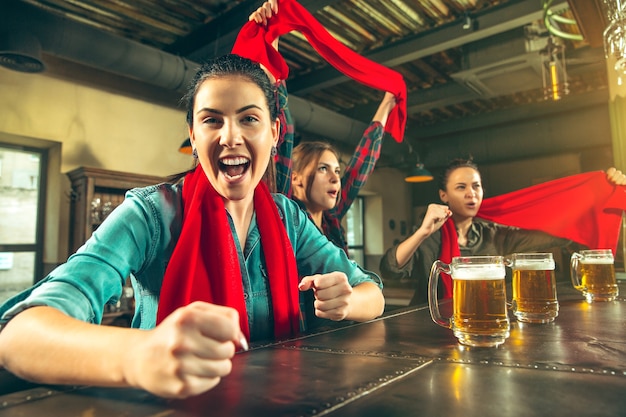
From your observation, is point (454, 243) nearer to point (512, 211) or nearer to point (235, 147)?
point (512, 211)

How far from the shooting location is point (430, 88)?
20.5 feet

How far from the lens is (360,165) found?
2.73 meters

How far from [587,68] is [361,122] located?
9.52 feet

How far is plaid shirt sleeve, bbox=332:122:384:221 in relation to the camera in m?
2.65

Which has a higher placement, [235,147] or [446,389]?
[235,147]

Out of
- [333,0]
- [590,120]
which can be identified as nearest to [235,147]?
[333,0]

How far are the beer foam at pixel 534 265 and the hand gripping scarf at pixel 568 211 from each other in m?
1.47

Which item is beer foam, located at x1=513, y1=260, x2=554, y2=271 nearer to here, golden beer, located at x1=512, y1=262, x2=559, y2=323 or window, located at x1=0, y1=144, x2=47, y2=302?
golden beer, located at x1=512, y1=262, x2=559, y2=323

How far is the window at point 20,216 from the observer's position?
13.1 ft

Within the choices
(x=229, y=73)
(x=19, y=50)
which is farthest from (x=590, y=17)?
(x=19, y=50)

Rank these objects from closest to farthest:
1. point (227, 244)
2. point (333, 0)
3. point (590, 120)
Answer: point (227, 244) < point (333, 0) < point (590, 120)

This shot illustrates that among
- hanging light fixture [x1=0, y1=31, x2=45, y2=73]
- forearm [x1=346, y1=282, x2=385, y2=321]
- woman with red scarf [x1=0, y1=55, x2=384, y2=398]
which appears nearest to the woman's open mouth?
woman with red scarf [x1=0, y1=55, x2=384, y2=398]

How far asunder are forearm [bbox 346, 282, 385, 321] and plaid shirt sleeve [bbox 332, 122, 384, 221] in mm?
1337

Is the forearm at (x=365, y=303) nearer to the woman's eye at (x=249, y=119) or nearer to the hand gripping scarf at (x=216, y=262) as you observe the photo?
the hand gripping scarf at (x=216, y=262)
